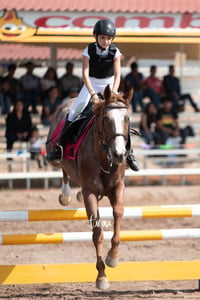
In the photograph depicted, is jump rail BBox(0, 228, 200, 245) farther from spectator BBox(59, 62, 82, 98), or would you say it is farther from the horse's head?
spectator BBox(59, 62, 82, 98)

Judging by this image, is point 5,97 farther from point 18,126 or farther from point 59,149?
point 59,149

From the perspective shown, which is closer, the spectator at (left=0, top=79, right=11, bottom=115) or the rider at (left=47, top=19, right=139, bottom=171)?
the rider at (left=47, top=19, right=139, bottom=171)

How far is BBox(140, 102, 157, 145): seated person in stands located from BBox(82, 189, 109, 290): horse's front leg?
10.5 metres

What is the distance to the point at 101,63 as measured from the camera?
7.14 meters

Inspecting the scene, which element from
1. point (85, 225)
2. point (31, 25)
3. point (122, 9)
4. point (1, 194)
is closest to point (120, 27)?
point (122, 9)

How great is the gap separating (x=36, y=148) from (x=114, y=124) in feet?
30.8

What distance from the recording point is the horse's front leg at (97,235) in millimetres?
6367

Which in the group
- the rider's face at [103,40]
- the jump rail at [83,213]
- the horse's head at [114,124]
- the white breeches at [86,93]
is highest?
the rider's face at [103,40]

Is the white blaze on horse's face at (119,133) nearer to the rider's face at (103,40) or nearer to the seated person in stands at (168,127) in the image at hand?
the rider's face at (103,40)

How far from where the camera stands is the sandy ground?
281 inches

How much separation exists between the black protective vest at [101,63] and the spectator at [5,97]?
11181mm

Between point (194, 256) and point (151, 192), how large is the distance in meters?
6.04

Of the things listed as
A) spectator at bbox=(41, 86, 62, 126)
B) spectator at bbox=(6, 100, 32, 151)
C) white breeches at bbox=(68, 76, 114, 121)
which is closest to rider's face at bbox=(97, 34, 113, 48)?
white breeches at bbox=(68, 76, 114, 121)

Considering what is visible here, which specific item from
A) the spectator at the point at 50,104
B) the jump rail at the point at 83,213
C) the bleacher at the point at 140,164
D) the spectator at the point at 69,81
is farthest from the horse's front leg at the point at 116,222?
the spectator at the point at 69,81
